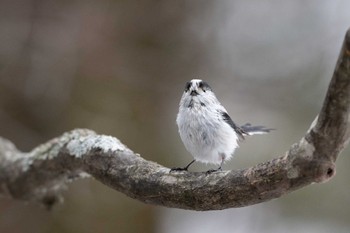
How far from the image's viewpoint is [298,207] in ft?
13.2

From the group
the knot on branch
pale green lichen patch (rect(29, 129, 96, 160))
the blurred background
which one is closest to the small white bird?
pale green lichen patch (rect(29, 129, 96, 160))

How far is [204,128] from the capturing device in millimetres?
2271

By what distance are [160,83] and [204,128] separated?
2.19m

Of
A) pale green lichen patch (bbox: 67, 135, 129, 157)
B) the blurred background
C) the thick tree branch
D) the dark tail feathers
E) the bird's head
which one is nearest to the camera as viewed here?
the thick tree branch

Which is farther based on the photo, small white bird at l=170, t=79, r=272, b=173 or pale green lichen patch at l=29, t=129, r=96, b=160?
pale green lichen patch at l=29, t=129, r=96, b=160

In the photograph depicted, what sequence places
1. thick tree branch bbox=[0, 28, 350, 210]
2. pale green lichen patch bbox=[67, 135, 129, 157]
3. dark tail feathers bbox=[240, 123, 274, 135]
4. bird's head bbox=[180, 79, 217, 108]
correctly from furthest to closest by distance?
dark tail feathers bbox=[240, 123, 274, 135], bird's head bbox=[180, 79, 217, 108], pale green lichen patch bbox=[67, 135, 129, 157], thick tree branch bbox=[0, 28, 350, 210]

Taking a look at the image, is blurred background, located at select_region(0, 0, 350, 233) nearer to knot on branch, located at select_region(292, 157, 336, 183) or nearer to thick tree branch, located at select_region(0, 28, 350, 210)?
thick tree branch, located at select_region(0, 28, 350, 210)

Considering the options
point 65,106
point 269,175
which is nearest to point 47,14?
point 65,106

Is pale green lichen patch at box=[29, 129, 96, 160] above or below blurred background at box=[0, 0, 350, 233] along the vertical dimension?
below

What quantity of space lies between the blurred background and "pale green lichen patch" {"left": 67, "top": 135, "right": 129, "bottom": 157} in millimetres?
1341

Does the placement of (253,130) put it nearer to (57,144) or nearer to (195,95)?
(195,95)

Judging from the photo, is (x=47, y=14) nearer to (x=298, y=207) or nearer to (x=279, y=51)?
(x=279, y=51)

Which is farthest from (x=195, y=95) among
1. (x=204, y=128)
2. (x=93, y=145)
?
(x=93, y=145)

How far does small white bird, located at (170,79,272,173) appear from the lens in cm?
225
